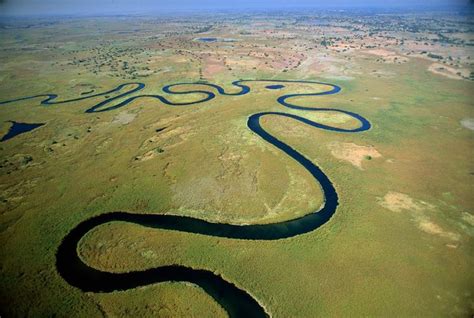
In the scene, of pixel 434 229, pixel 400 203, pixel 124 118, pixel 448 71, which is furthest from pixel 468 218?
pixel 448 71

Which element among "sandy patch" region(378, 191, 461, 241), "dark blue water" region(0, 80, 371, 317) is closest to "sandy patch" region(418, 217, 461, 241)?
"sandy patch" region(378, 191, 461, 241)

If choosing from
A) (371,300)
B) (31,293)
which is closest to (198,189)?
(31,293)

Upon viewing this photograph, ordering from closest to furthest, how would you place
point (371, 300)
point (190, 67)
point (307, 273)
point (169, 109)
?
point (371, 300) < point (307, 273) < point (169, 109) < point (190, 67)

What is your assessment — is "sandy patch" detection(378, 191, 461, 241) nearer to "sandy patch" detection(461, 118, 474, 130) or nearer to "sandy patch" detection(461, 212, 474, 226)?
"sandy patch" detection(461, 212, 474, 226)

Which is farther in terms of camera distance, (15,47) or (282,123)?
(15,47)

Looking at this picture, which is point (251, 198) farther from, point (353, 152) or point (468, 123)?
point (468, 123)

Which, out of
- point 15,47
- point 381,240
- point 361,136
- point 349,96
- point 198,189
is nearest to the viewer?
point 381,240

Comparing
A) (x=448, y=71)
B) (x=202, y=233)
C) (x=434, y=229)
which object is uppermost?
(x=448, y=71)

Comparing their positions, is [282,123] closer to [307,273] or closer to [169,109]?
[169,109]
